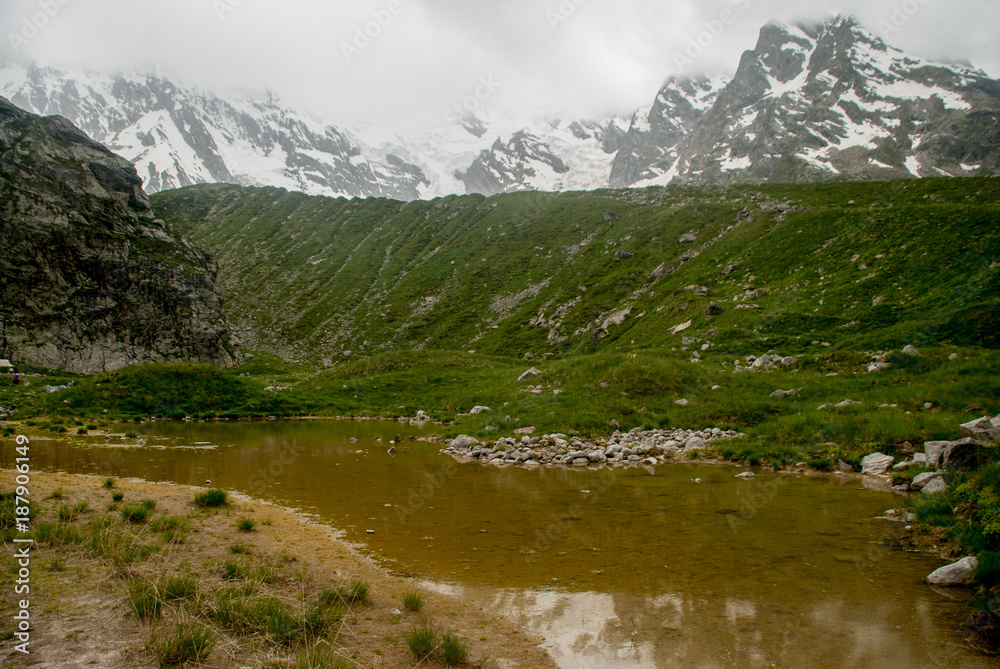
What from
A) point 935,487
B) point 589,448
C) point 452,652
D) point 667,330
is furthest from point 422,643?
point 667,330

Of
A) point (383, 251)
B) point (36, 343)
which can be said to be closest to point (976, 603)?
point (36, 343)

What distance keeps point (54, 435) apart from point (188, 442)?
5925 millimetres

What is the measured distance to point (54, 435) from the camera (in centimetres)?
2158

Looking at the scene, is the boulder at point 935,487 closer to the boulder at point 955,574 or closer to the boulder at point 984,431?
the boulder at point 984,431

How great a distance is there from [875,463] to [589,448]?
28.6ft

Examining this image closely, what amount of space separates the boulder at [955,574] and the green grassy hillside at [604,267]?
2115cm

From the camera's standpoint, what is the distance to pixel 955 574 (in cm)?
719

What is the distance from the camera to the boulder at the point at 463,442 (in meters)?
20.1

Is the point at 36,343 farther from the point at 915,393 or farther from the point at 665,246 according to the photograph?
the point at 665,246

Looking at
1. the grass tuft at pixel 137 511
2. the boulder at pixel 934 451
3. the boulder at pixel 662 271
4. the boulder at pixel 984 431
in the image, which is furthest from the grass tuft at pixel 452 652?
the boulder at pixel 662 271

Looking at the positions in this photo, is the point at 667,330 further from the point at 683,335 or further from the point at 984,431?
the point at 984,431

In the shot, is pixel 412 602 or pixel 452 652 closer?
pixel 452 652

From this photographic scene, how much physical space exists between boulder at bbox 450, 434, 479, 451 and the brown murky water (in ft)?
10.4

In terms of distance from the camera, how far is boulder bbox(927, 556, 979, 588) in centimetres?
712
